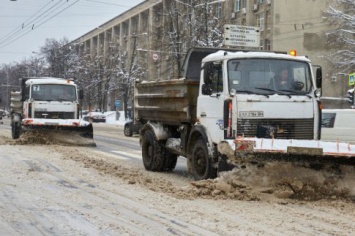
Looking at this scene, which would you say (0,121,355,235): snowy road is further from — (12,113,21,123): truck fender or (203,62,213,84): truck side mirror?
(12,113,21,123): truck fender

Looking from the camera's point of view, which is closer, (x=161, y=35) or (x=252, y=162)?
(x=252, y=162)

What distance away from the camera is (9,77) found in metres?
101

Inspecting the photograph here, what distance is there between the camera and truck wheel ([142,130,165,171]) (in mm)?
11844

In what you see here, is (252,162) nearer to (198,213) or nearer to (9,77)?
(198,213)

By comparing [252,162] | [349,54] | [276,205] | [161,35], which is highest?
[161,35]

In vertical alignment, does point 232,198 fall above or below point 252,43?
below

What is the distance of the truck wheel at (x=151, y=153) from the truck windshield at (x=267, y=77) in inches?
140

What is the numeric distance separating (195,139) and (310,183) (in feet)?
8.13

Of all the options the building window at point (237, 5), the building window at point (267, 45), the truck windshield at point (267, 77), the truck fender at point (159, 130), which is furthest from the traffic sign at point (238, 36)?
the building window at point (237, 5)

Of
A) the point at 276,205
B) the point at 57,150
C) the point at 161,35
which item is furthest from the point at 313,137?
the point at 161,35

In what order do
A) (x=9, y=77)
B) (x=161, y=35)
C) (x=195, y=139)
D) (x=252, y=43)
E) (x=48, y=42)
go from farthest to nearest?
(x=9, y=77) → (x=48, y=42) → (x=161, y=35) → (x=252, y=43) → (x=195, y=139)

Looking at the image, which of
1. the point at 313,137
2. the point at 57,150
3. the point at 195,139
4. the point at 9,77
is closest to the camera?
the point at 313,137

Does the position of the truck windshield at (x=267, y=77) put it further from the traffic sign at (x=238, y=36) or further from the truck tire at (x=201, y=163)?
the traffic sign at (x=238, y=36)

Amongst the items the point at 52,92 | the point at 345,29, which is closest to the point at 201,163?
the point at 52,92
